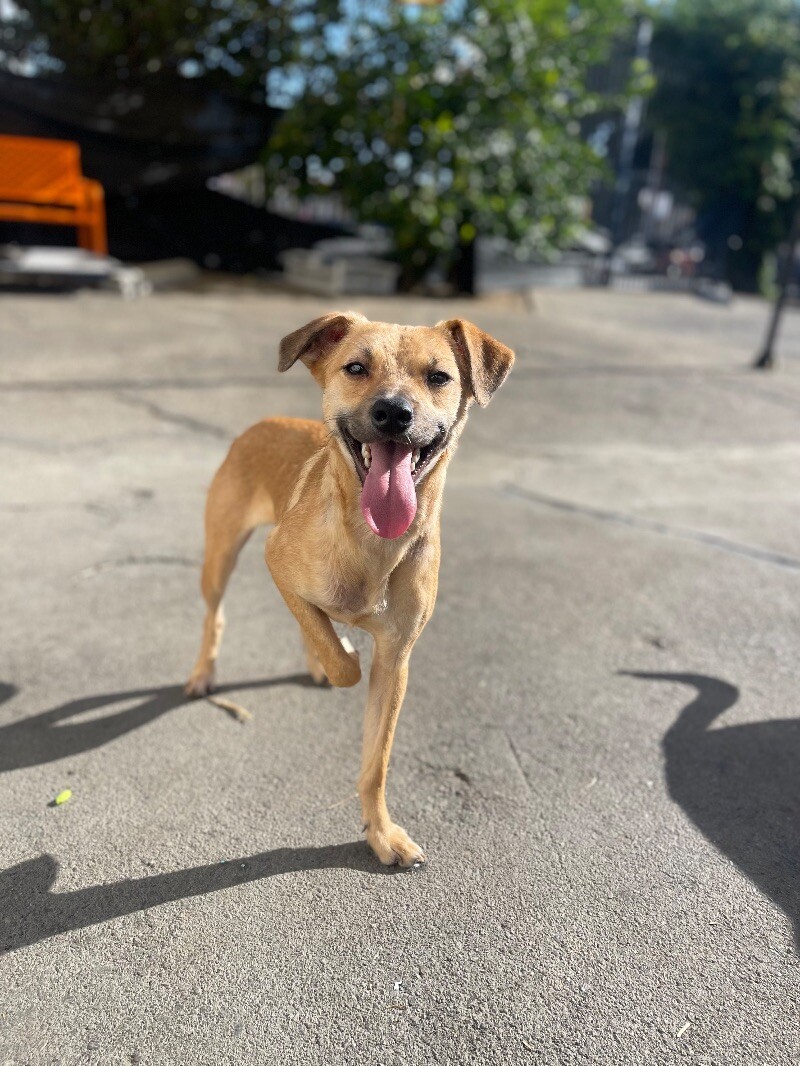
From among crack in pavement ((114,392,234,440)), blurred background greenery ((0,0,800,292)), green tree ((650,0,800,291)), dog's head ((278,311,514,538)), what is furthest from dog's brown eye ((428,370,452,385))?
green tree ((650,0,800,291))

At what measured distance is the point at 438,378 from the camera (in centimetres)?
262

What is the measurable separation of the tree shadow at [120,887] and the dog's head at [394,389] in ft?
3.58

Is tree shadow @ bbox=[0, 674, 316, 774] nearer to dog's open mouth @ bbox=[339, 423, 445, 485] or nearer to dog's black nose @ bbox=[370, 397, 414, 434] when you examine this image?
dog's open mouth @ bbox=[339, 423, 445, 485]

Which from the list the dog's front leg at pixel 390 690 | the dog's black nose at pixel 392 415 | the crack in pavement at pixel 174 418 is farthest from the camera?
the crack in pavement at pixel 174 418

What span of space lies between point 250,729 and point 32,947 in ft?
4.00

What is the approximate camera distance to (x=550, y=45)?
13.3m

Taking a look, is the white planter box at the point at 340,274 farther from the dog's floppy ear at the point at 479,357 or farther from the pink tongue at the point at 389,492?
the pink tongue at the point at 389,492

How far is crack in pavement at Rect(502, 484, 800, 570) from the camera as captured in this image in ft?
18.6

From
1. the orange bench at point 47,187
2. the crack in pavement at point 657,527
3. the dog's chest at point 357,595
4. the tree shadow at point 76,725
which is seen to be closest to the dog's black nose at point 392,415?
the dog's chest at point 357,595

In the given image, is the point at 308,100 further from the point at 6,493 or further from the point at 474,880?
the point at 474,880

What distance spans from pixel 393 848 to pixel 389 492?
1155mm

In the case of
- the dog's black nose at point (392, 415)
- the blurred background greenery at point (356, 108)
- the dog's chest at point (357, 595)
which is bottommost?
the dog's chest at point (357, 595)

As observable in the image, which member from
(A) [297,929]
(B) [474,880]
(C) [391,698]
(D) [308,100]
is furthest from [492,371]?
(D) [308,100]

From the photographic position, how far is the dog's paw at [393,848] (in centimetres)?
273
